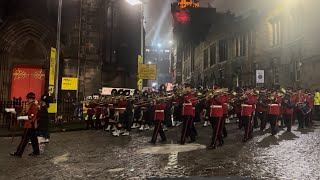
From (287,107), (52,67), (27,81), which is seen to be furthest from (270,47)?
(27,81)

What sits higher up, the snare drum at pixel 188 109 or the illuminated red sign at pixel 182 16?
the illuminated red sign at pixel 182 16

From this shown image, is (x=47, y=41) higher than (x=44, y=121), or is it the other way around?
(x=47, y=41)

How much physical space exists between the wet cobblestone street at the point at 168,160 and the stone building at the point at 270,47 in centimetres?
1574

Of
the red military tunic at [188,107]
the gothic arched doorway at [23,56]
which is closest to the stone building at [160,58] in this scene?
the gothic arched doorway at [23,56]

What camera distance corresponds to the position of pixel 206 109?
18.3m

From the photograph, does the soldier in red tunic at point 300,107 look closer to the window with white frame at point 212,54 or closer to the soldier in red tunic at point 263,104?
the soldier in red tunic at point 263,104

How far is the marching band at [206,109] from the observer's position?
1280 centimetres

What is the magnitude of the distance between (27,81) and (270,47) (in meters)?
22.7

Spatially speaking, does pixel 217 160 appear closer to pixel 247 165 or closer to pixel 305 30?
pixel 247 165

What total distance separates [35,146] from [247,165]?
6617 mm

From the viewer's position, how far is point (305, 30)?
92.3 feet

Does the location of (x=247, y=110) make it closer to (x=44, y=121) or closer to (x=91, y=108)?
(x=44, y=121)

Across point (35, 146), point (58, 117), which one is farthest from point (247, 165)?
point (58, 117)

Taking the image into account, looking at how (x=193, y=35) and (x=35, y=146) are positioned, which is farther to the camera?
(x=193, y=35)
